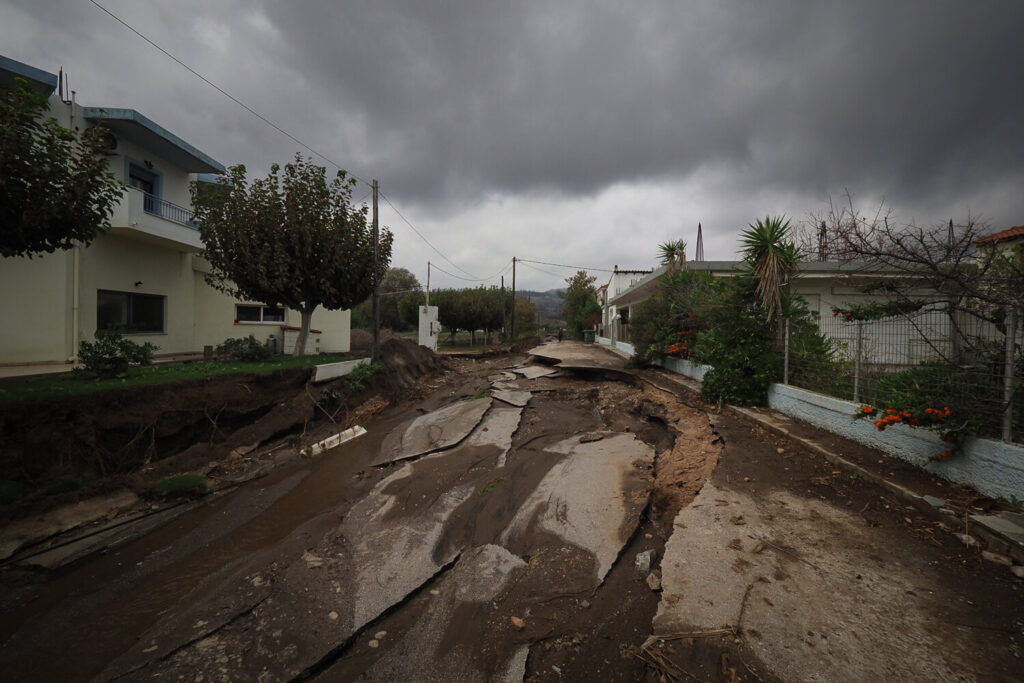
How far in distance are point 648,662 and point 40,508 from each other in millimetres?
6624

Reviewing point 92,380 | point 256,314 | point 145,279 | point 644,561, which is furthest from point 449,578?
point 256,314

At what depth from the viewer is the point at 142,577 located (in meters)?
3.88

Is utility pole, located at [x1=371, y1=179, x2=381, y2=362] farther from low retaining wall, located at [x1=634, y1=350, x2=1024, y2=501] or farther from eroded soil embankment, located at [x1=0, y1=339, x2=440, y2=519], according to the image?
low retaining wall, located at [x1=634, y1=350, x2=1024, y2=501]

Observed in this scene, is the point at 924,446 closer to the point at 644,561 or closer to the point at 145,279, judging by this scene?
the point at 644,561

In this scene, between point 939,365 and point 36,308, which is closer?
point 939,365

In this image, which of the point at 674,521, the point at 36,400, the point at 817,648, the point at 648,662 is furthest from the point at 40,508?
the point at 817,648

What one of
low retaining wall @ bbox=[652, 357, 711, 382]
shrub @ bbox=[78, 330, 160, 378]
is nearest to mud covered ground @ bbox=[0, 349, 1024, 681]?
shrub @ bbox=[78, 330, 160, 378]

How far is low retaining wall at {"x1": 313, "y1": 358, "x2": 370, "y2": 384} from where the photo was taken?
31.9 feet

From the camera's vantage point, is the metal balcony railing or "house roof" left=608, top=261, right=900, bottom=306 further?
the metal balcony railing

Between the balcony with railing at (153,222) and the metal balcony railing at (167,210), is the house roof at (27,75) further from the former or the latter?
the metal balcony railing at (167,210)

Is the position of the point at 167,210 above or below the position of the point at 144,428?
above

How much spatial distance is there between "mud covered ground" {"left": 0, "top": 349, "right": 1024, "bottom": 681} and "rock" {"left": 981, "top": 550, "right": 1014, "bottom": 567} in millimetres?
73

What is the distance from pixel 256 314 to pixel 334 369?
6.16 m

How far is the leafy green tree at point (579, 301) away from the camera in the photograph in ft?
126
